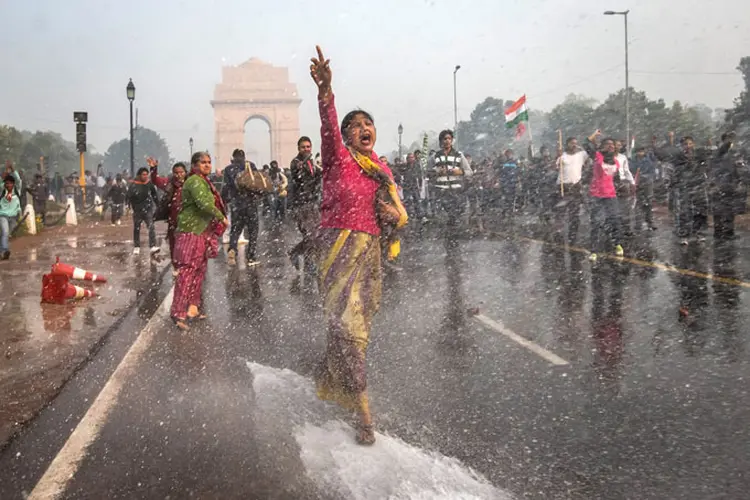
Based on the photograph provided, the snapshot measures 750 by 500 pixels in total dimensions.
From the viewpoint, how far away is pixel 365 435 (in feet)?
11.6

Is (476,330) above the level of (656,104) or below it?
below

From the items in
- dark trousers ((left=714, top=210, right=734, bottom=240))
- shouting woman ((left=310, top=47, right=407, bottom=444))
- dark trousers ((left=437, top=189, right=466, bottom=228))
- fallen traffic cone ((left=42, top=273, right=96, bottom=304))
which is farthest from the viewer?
dark trousers ((left=437, top=189, right=466, bottom=228))

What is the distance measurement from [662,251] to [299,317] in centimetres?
640

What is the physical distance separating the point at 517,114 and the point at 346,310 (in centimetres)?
2149

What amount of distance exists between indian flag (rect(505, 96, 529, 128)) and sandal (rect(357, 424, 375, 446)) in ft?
68.5

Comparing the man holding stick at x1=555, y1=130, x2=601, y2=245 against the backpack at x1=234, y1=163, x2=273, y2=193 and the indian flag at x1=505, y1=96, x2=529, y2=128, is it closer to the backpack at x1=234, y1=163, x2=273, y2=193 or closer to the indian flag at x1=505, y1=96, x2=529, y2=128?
the backpack at x1=234, y1=163, x2=273, y2=193

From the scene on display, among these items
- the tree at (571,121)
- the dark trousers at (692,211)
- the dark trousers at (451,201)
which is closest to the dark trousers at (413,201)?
the dark trousers at (451,201)

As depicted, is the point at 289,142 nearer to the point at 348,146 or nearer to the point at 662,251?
the point at 662,251

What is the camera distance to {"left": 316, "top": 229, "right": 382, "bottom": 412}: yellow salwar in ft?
12.2

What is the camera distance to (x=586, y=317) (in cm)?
638

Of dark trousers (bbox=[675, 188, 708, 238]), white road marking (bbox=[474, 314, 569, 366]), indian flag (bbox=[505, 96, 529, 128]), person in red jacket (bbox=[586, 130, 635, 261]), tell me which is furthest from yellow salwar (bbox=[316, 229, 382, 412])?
indian flag (bbox=[505, 96, 529, 128])

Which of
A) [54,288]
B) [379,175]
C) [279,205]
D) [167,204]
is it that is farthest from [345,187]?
[279,205]

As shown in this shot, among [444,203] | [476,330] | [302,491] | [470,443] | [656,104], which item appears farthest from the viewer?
[656,104]

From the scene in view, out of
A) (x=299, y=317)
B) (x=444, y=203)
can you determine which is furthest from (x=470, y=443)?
(x=444, y=203)
